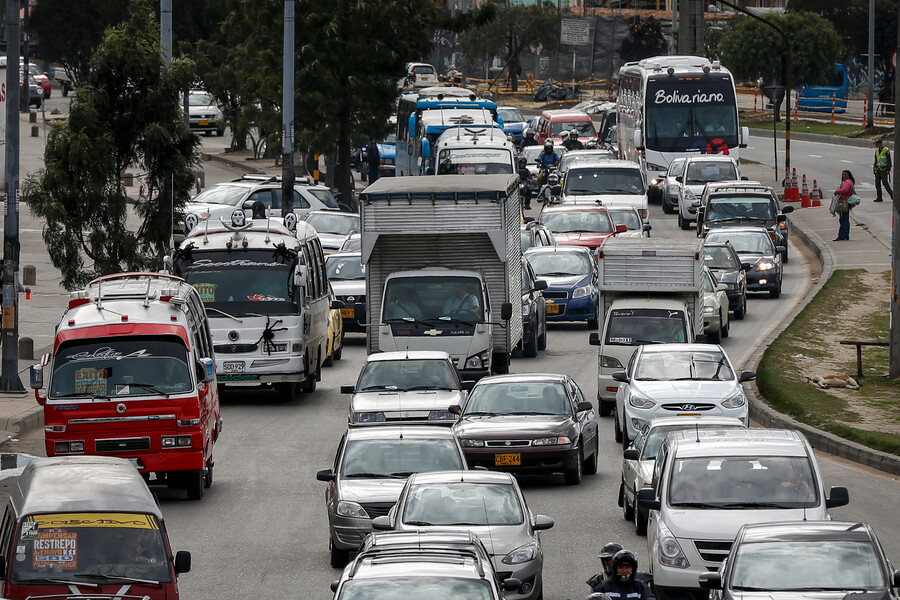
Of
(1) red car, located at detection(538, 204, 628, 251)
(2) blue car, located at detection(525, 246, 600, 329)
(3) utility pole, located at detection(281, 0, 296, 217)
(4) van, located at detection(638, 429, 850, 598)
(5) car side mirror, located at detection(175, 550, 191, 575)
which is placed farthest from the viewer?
(1) red car, located at detection(538, 204, 628, 251)

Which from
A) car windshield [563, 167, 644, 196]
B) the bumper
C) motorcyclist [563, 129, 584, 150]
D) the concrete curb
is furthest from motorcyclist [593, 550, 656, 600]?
motorcyclist [563, 129, 584, 150]

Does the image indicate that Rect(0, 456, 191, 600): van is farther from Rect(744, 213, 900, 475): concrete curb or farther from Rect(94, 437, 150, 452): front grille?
Rect(744, 213, 900, 475): concrete curb

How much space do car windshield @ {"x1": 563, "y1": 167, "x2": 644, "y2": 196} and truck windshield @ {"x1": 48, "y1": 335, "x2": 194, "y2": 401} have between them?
2836cm

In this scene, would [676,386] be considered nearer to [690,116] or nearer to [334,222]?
[334,222]

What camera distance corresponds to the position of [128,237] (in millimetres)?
30281

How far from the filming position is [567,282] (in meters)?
36.1

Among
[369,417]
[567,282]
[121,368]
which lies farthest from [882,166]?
[121,368]

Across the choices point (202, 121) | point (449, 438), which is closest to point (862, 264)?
point (449, 438)

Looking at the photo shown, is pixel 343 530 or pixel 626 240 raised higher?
pixel 626 240

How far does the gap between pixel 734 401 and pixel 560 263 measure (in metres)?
13.8

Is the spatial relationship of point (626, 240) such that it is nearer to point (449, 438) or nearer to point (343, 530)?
point (449, 438)

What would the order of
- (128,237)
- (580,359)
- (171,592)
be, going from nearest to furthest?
(171,592) → (128,237) → (580,359)

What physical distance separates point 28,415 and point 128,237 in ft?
18.3

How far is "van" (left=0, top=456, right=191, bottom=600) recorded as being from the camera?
1264cm
